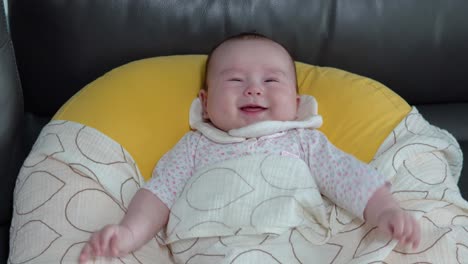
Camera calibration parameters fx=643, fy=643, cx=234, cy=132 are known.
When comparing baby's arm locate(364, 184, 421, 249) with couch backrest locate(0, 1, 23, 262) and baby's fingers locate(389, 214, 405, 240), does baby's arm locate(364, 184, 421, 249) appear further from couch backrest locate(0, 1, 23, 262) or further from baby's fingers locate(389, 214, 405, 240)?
couch backrest locate(0, 1, 23, 262)

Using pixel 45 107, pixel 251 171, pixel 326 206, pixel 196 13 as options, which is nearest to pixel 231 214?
pixel 251 171

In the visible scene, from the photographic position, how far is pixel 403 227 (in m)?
1.13

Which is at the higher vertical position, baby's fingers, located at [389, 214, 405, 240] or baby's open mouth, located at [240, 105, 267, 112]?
baby's open mouth, located at [240, 105, 267, 112]

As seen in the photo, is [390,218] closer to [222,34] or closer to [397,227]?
[397,227]

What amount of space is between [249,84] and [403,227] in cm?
47

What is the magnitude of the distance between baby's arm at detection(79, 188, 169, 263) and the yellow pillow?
0.15 m

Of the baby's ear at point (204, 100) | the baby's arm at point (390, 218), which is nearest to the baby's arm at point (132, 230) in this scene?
the baby's ear at point (204, 100)

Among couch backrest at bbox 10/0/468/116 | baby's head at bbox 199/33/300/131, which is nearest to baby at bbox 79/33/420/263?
baby's head at bbox 199/33/300/131

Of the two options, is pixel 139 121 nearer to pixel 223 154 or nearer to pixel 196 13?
pixel 223 154

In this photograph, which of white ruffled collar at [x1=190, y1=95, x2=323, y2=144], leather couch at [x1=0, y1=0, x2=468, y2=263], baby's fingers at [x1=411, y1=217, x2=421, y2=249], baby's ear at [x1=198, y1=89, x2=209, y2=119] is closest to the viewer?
baby's fingers at [x1=411, y1=217, x2=421, y2=249]

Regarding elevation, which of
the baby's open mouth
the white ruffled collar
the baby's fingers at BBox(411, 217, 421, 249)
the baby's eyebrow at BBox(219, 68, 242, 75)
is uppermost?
the baby's eyebrow at BBox(219, 68, 242, 75)

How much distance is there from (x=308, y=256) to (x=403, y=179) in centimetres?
28

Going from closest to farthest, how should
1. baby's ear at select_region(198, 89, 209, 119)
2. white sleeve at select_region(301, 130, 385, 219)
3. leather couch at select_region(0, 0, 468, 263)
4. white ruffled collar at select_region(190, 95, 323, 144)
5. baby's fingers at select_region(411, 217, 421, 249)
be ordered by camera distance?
baby's fingers at select_region(411, 217, 421, 249)
white sleeve at select_region(301, 130, 385, 219)
white ruffled collar at select_region(190, 95, 323, 144)
baby's ear at select_region(198, 89, 209, 119)
leather couch at select_region(0, 0, 468, 263)

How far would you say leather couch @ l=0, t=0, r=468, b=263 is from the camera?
1.62 m
